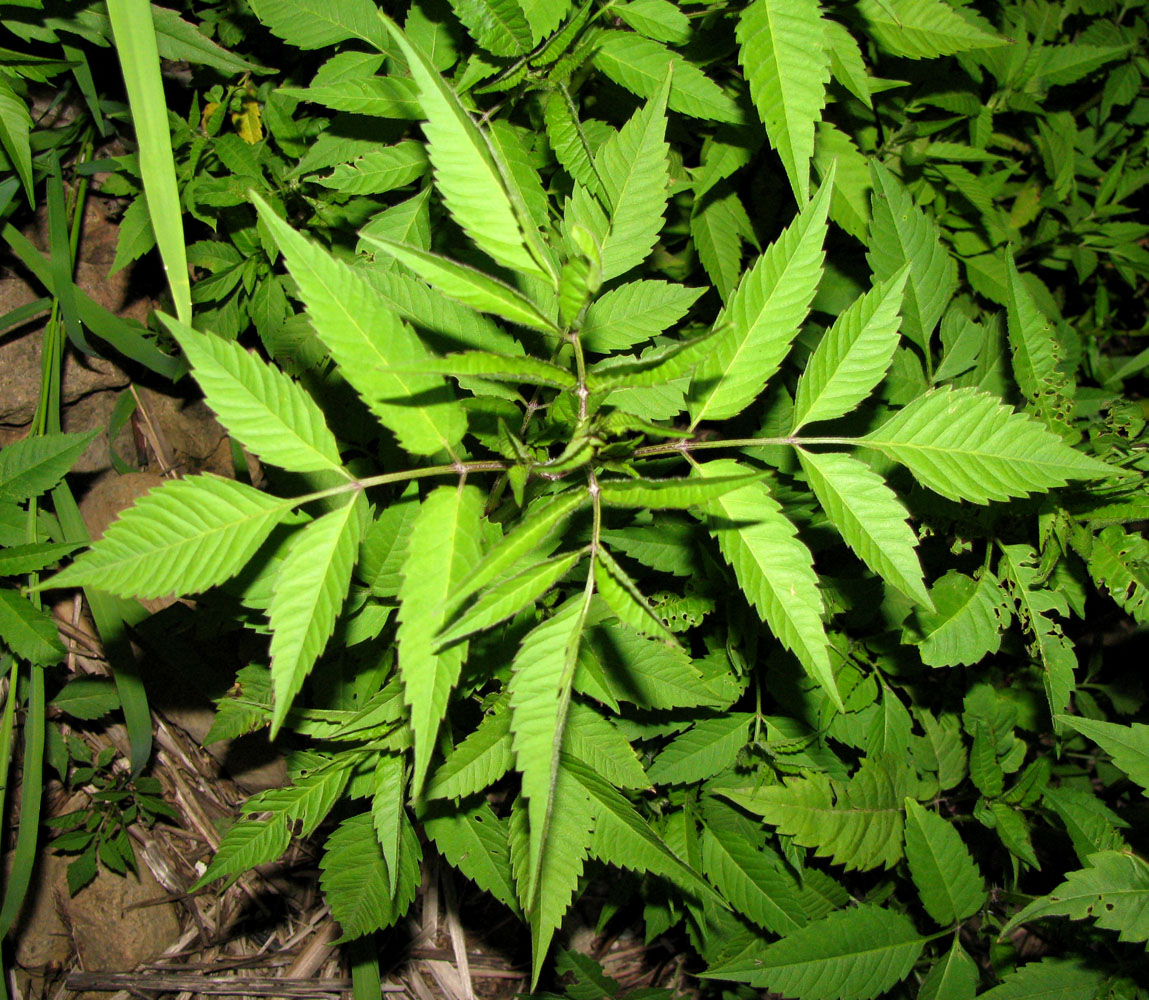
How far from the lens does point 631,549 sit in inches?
63.2

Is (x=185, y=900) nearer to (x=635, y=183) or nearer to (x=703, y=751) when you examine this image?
(x=703, y=751)

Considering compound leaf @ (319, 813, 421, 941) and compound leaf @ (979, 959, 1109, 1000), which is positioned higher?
compound leaf @ (319, 813, 421, 941)

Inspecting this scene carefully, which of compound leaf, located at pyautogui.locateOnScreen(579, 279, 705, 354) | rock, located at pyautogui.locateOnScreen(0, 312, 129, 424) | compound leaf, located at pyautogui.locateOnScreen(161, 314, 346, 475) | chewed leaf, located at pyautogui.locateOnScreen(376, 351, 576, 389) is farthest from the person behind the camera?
rock, located at pyautogui.locateOnScreen(0, 312, 129, 424)

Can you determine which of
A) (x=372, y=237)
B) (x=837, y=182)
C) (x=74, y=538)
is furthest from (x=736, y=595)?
(x=74, y=538)

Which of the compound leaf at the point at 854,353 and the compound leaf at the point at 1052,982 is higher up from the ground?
the compound leaf at the point at 854,353

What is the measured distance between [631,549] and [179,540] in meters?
0.89

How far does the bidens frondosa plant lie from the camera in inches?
38.1

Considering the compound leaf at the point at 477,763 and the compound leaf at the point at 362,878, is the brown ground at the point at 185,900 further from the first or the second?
the compound leaf at the point at 477,763

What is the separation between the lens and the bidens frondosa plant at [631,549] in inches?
38.1

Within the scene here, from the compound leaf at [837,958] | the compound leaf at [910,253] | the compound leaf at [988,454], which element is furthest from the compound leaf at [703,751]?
the compound leaf at [910,253]

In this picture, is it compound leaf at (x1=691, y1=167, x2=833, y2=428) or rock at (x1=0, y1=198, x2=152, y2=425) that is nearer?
compound leaf at (x1=691, y1=167, x2=833, y2=428)

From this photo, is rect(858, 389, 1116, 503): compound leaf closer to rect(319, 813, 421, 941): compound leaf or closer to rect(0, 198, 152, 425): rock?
rect(319, 813, 421, 941): compound leaf

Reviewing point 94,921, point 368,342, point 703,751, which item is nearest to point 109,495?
point 94,921

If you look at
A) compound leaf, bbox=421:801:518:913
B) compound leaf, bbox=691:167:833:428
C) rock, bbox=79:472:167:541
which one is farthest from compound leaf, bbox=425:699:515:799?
rock, bbox=79:472:167:541
